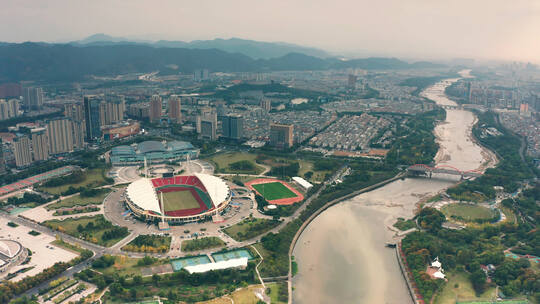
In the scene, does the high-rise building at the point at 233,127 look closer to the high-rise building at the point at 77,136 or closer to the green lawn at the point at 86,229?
the high-rise building at the point at 77,136

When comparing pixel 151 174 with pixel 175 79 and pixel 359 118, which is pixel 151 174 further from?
pixel 175 79

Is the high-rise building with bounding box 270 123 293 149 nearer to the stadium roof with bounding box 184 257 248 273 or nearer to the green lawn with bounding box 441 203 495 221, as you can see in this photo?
the green lawn with bounding box 441 203 495 221

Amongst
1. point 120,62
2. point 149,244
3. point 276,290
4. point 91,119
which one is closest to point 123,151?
point 91,119

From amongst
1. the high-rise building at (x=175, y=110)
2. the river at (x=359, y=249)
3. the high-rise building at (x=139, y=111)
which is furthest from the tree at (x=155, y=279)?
the high-rise building at (x=139, y=111)

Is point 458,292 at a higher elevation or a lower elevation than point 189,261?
lower

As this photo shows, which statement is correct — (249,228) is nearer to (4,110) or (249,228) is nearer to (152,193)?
(152,193)

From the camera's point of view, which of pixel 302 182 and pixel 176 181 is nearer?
pixel 176 181
